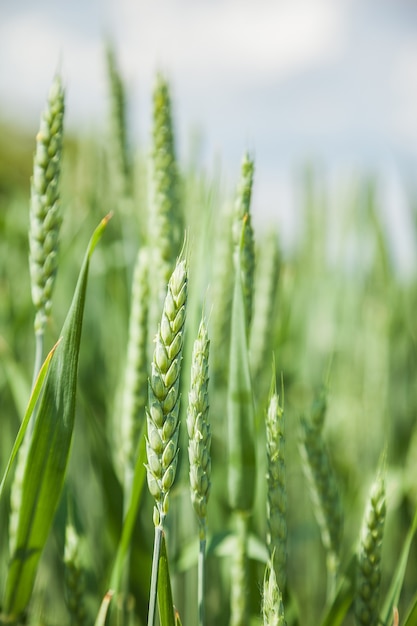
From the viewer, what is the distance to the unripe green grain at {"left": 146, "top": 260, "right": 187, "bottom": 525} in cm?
42

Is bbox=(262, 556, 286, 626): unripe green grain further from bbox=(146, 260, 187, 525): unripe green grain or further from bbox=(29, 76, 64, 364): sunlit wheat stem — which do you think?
bbox=(29, 76, 64, 364): sunlit wheat stem

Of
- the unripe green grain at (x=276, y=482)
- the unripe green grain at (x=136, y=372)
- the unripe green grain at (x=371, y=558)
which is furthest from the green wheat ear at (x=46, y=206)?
the unripe green grain at (x=371, y=558)

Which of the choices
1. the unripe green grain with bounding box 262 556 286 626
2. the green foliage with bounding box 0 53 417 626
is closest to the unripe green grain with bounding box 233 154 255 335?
the green foliage with bounding box 0 53 417 626

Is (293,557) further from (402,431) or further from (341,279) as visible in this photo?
(341,279)

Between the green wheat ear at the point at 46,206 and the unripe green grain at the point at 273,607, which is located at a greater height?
the green wheat ear at the point at 46,206

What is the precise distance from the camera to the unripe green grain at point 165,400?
0.42 metres

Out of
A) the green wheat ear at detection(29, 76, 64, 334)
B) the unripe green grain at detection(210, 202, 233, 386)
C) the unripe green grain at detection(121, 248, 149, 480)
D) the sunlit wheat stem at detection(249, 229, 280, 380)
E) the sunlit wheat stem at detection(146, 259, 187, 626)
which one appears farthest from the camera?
the sunlit wheat stem at detection(249, 229, 280, 380)

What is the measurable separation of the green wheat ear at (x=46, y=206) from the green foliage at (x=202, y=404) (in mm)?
24

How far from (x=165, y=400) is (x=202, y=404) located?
3cm

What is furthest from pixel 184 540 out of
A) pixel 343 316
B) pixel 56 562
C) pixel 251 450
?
pixel 343 316

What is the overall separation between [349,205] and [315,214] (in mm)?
109

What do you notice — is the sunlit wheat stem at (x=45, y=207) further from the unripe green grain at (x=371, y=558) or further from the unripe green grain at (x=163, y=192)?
the unripe green grain at (x=371, y=558)

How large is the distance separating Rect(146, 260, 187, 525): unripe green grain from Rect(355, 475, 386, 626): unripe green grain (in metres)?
0.22

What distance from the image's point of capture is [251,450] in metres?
0.60
